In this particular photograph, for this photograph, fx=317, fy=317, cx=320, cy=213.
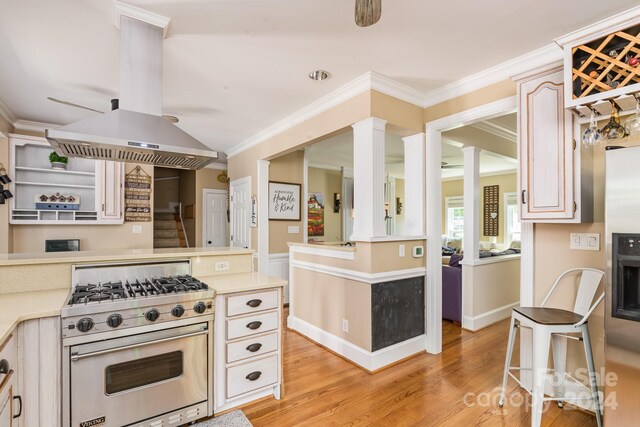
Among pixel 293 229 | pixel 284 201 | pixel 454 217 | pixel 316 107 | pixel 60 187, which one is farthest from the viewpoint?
pixel 454 217

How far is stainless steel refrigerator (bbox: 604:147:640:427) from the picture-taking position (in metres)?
1.62

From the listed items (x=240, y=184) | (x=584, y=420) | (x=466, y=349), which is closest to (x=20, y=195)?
(x=240, y=184)

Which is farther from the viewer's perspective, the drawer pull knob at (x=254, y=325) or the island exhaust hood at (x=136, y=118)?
the drawer pull knob at (x=254, y=325)

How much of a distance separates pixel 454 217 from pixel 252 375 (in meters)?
7.82

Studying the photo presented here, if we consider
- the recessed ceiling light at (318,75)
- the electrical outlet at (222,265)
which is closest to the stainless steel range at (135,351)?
the electrical outlet at (222,265)

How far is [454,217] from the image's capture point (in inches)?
344

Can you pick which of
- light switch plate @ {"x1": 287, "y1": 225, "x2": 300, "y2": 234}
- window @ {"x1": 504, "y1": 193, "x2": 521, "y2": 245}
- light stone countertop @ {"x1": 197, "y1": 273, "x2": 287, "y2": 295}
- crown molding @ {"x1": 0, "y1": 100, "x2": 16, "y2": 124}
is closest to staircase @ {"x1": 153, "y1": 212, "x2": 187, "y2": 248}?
light switch plate @ {"x1": 287, "y1": 225, "x2": 300, "y2": 234}

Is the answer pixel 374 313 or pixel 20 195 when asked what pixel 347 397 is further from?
pixel 20 195

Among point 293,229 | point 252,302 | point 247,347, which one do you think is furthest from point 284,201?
point 247,347

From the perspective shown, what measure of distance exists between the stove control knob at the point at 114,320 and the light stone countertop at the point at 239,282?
0.54 metres

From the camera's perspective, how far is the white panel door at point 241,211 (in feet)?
15.9

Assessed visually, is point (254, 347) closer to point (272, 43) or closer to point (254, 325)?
point (254, 325)

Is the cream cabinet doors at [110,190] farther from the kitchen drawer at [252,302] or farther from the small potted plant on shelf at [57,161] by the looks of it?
the kitchen drawer at [252,302]

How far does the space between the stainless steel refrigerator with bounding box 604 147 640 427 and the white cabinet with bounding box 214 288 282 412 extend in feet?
6.36
